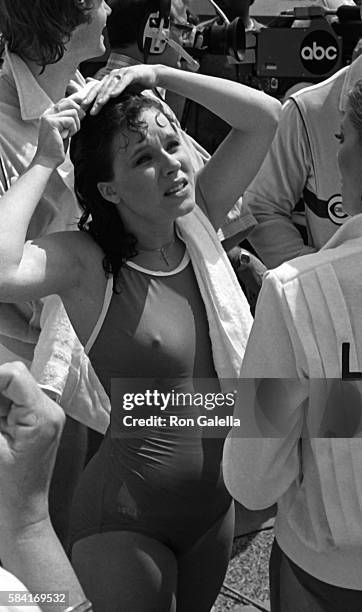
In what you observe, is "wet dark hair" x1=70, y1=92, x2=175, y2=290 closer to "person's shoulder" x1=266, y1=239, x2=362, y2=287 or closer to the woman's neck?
the woman's neck

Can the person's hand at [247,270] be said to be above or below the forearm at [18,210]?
below

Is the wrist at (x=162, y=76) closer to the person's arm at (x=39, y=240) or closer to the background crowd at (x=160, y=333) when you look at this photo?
the background crowd at (x=160, y=333)

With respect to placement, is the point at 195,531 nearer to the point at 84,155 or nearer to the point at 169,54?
the point at 84,155

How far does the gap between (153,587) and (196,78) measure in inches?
37.1

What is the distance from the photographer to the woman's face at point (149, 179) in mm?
1664

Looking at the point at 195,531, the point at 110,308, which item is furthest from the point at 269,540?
the point at 110,308

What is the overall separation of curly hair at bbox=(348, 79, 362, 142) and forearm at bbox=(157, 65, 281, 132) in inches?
21.4

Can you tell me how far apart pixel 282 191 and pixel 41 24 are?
2.36 feet

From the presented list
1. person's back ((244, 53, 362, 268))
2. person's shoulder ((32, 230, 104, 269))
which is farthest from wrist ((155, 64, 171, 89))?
person's back ((244, 53, 362, 268))

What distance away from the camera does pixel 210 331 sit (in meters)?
1.66

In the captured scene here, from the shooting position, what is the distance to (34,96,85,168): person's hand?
1.62 metres

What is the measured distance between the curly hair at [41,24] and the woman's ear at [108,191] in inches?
15.0

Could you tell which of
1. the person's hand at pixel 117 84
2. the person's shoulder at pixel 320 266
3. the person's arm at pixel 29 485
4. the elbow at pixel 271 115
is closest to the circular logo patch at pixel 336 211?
the elbow at pixel 271 115

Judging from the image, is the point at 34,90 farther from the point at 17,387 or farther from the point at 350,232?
the point at 17,387
